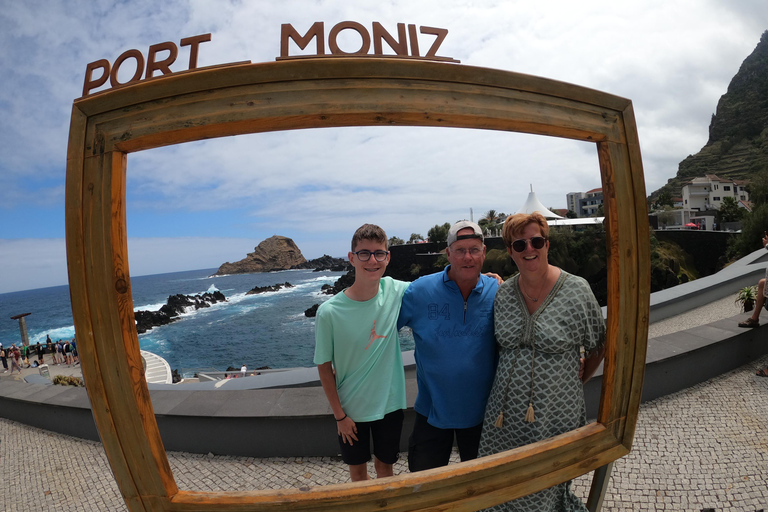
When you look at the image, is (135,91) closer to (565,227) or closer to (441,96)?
(441,96)

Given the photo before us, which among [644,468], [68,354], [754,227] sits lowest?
[68,354]

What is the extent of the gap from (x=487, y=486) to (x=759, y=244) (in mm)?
29931

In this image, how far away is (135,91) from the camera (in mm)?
1402

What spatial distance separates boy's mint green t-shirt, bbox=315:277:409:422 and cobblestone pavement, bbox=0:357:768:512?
4.69 ft

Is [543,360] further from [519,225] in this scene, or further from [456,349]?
[519,225]

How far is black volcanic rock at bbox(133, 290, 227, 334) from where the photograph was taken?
5078cm

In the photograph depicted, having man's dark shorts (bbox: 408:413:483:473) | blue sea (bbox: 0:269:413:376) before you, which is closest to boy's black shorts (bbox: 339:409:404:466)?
man's dark shorts (bbox: 408:413:483:473)

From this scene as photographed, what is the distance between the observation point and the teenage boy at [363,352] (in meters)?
1.94

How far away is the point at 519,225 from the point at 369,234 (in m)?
0.73

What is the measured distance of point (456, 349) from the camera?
188 cm

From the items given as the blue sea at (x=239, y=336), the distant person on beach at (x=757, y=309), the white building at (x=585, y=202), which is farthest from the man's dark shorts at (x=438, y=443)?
the white building at (x=585, y=202)

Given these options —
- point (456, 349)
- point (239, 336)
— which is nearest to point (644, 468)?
point (456, 349)

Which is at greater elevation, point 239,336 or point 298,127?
point 298,127

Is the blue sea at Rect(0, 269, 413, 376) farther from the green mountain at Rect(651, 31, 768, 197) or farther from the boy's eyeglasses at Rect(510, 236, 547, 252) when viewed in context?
the green mountain at Rect(651, 31, 768, 197)
